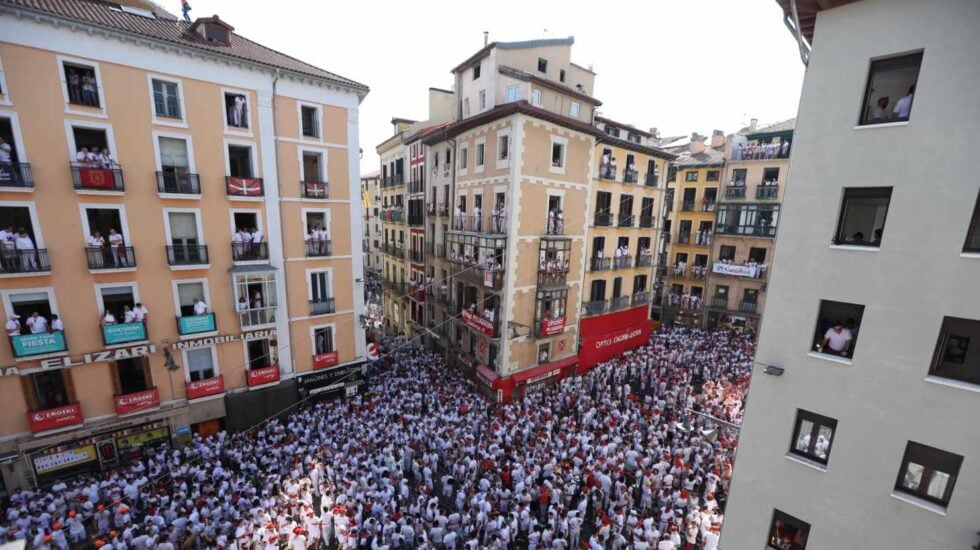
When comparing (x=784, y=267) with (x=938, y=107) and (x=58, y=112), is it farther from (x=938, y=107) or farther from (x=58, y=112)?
(x=58, y=112)

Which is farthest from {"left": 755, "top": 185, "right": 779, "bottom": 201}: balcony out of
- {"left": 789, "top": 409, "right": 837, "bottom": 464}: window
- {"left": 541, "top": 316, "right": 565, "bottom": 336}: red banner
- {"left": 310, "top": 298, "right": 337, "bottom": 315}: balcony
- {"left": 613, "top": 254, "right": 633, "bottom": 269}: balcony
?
{"left": 310, "top": 298, "right": 337, "bottom": 315}: balcony

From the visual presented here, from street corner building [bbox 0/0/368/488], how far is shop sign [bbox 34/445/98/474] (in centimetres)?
6

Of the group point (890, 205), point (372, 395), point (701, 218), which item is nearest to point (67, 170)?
point (372, 395)

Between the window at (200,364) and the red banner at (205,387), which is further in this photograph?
the window at (200,364)

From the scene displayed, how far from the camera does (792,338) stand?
8.78 m

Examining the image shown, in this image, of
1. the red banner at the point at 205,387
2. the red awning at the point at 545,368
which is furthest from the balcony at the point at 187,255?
the red awning at the point at 545,368

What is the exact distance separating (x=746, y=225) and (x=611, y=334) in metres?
15.9

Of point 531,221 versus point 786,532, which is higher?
point 531,221

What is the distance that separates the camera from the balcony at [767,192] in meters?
30.8

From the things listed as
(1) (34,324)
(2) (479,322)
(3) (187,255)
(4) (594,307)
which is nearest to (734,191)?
(4) (594,307)

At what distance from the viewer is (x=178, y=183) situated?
17.0m

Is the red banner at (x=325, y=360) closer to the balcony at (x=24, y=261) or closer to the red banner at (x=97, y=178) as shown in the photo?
the balcony at (x=24, y=261)

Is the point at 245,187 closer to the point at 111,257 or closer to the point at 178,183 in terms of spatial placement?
the point at 178,183

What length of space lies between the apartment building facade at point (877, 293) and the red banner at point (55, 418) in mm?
24659
